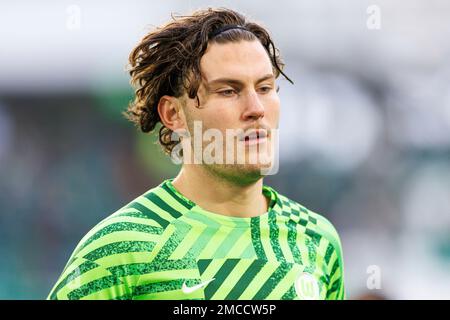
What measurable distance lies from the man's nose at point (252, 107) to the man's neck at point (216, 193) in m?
0.29

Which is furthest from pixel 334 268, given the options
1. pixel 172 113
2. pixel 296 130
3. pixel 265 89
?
pixel 296 130

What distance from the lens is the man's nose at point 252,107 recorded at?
2871 millimetres

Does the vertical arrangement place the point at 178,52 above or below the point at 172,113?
above

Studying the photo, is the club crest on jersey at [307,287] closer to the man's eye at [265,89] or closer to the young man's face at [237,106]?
the young man's face at [237,106]

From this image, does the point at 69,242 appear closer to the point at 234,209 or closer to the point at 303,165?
the point at 303,165

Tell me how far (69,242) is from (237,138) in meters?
4.97

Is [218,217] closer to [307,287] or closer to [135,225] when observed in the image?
[135,225]

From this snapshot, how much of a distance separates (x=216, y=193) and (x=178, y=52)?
24.3 inches

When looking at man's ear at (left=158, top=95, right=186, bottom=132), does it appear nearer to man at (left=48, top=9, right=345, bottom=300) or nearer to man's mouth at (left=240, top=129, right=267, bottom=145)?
man at (left=48, top=9, right=345, bottom=300)

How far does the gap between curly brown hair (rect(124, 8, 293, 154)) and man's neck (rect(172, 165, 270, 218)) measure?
326 millimetres

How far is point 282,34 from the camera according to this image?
787 centimetres

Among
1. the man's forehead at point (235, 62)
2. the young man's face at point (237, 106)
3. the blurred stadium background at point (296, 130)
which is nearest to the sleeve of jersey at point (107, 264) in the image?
the young man's face at point (237, 106)

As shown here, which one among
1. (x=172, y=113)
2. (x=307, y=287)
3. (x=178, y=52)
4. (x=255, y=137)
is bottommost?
(x=307, y=287)

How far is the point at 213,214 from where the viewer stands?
2.97m
